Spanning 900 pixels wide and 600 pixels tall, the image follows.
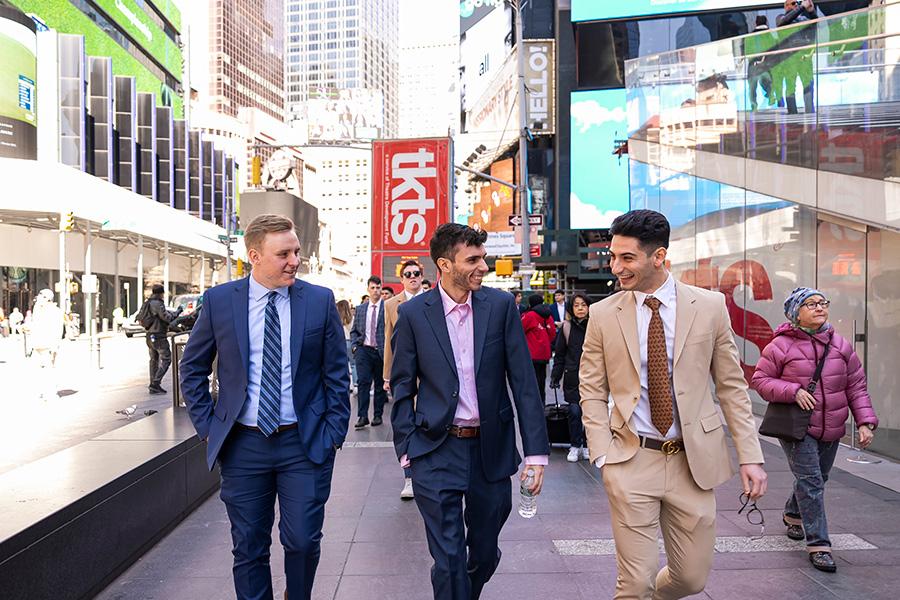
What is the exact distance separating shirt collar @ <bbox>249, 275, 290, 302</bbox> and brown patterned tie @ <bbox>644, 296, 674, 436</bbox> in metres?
1.73

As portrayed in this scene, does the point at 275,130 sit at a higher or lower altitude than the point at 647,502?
higher

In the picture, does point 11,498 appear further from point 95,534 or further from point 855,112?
point 855,112

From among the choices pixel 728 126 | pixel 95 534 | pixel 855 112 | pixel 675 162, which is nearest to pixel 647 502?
Answer: pixel 95 534

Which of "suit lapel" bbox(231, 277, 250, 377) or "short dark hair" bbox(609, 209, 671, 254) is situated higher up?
"short dark hair" bbox(609, 209, 671, 254)

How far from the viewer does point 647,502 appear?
3230mm

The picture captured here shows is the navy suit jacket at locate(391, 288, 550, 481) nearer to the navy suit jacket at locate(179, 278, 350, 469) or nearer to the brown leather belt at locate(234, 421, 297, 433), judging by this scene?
the navy suit jacket at locate(179, 278, 350, 469)

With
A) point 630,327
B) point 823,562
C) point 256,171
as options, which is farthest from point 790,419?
point 256,171

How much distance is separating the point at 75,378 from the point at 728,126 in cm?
1545

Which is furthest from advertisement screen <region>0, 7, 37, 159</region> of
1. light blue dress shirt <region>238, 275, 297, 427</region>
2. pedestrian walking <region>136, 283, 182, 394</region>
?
light blue dress shirt <region>238, 275, 297, 427</region>

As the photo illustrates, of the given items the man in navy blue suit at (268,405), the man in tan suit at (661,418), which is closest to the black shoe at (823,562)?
the man in tan suit at (661,418)

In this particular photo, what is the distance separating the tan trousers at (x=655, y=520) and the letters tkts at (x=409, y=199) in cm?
1303

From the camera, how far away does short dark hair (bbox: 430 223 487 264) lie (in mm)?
3648

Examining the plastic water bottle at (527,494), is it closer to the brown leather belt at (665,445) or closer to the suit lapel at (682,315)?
the brown leather belt at (665,445)

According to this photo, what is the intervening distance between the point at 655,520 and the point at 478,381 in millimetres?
975
